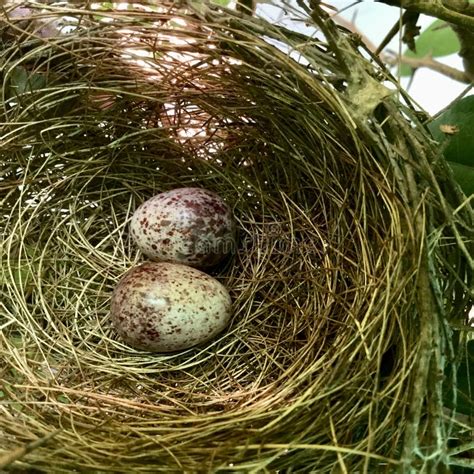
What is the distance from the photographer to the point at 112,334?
3.58ft

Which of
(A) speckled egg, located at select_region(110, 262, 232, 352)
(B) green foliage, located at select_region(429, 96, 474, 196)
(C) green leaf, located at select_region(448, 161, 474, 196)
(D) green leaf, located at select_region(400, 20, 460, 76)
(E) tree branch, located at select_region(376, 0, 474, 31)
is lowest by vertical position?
(A) speckled egg, located at select_region(110, 262, 232, 352)

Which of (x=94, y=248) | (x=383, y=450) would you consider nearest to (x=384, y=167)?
(x=383, y=450)

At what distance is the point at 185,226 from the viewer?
1.07 meters

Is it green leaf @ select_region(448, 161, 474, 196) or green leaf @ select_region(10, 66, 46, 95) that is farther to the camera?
green leaf @ select_region(10, 66, 46, 95)

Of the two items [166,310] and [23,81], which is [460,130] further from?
[23,81]

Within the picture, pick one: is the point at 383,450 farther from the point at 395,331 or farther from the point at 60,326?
the point at 60,326

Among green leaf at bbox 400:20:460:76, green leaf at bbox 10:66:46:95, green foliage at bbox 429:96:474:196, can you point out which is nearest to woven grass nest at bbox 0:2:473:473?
green leaf at bbox 10:66:46:95

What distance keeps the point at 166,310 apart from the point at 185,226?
153 mm

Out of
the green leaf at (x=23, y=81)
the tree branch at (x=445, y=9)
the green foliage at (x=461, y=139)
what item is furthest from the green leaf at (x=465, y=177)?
the green leaf at (x=23, y=81)

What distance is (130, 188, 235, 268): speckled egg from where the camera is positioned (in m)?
1.07

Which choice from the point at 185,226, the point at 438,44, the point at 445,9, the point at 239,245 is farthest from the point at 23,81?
the point at 438,44

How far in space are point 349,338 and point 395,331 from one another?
2.3 inches

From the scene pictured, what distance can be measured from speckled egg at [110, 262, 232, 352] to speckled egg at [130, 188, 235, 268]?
58mm

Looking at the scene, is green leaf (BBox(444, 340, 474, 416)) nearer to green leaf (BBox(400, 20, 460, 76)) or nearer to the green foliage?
the green foliage
